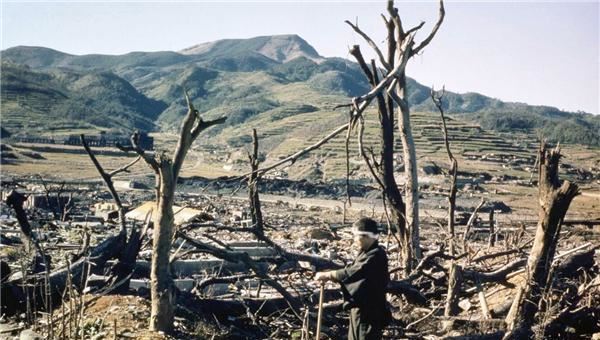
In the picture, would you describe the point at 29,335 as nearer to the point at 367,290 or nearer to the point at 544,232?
the point at 367,290

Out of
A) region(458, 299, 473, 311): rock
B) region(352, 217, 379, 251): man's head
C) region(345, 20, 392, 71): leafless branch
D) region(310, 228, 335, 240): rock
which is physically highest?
region(345, 20, 392, 71): leafless branch

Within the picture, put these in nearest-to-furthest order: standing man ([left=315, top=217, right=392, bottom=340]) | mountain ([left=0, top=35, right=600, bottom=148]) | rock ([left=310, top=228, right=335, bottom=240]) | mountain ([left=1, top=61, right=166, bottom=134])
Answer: standing man ([left=315, top=217, right=392, bottom=340])
rock ([left=310, top=228, right=335, bottom=240])
mountain ([left=1, top=61, right=166, bottom=134])
mountain ([left=0, top=35, right=600, bottom=148])

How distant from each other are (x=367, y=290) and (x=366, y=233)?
44 cm

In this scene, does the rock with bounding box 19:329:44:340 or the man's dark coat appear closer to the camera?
the man's dark coat

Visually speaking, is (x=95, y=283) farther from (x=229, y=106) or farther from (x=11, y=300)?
(x=229, y=106)

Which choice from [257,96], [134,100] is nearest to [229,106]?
[257,96]

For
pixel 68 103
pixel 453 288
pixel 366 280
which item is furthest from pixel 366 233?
pixel 68 103

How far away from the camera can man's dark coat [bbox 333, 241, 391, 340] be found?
15.0ft

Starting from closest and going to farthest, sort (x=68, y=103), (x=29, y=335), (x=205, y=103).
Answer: (x=29, y=335)
(x=68, y=103)
(x=205, y=103)

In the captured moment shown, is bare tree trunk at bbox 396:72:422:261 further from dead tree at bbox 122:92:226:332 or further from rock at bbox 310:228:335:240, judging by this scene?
rock at bbox 310:228:335:240

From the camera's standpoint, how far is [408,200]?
7.38 metres

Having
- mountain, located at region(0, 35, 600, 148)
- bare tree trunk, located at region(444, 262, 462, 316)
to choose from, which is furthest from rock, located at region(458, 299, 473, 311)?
mountain, located at region(0, 35, 600, 148)

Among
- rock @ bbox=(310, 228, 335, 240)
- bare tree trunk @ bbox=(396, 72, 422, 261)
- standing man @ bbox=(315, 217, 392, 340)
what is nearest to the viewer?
standing man @ bbox=(315, 217, 392, 340)

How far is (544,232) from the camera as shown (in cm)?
616
